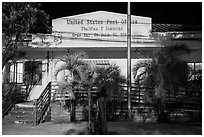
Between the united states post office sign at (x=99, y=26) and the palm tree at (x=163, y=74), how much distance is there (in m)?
2.92

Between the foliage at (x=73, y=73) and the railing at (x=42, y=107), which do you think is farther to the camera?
the railing at (x=42, y=107)

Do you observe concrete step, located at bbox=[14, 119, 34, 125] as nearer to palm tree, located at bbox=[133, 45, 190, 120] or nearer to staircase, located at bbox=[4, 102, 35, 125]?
staircase, located at bbox=[4, 102, 35, 125]

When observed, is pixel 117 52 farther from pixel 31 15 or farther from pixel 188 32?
pixel 31 15

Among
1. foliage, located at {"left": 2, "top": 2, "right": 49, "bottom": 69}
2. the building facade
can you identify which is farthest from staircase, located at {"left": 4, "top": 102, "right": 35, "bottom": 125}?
foliage, located at {"left": 2, "top": 2, "right": 49, "bottom": 69}

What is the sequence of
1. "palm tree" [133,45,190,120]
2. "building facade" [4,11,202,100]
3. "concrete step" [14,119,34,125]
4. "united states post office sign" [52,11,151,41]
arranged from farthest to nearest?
1. "united states post office sign" [52,11,151,41]
2. "building facade" [4,11,202,100]
3. "concrete step" [14,119,34,125]
4. "palm tree" [133,45,190,120]

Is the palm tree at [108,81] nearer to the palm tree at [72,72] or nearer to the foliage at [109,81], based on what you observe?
the foliage at [109,81]

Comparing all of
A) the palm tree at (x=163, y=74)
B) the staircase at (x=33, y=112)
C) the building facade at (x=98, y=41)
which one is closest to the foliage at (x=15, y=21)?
the staircase at (x=33, y=112)

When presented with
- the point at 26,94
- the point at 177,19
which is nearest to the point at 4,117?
the point at 26,94

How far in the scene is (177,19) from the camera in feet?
51.8

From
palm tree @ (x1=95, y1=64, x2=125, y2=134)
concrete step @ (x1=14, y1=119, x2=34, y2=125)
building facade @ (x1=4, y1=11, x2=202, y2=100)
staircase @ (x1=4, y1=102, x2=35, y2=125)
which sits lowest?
concrete step @ (x1=14, y1=119, x2=34, y2=125)

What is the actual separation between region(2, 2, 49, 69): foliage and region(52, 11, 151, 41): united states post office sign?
105 inches

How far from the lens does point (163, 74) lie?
422 inches

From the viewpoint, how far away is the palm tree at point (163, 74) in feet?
35.3

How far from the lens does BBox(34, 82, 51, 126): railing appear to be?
10845 millimetres
